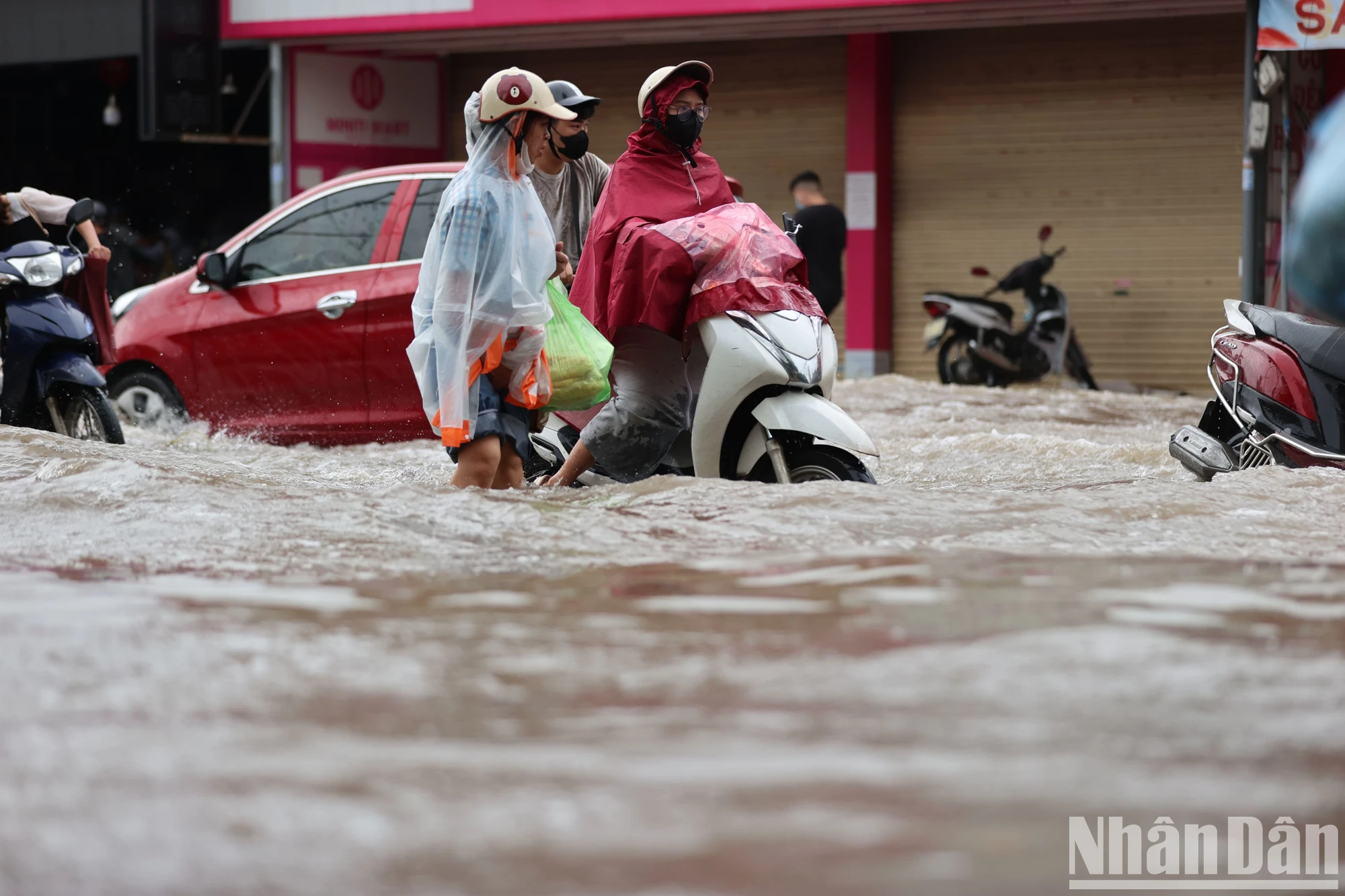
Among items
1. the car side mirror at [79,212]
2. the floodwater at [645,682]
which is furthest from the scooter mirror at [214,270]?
the floodwater at [645,682]

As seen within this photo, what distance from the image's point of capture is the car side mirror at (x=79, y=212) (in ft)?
26.8

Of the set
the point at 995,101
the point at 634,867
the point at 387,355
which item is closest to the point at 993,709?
the point at 634,867

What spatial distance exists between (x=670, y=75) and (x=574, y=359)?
3.70 feet

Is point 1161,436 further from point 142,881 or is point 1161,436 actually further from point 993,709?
point 142,881

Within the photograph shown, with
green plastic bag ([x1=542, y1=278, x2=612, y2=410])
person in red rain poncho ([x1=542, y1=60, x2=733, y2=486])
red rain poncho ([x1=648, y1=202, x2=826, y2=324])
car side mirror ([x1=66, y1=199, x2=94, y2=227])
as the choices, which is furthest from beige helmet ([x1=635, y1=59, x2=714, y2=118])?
car side mirror ([x1=66, y1=199, x2=94, y2=227])

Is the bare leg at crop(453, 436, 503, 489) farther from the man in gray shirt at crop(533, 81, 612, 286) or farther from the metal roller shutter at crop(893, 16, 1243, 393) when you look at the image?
the metal roller shutter at crop(893, 16, 1243, 393)

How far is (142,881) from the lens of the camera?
2234 millimetres

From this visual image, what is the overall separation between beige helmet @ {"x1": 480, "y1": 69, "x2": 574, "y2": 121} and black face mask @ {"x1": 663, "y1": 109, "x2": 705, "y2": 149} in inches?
24.8

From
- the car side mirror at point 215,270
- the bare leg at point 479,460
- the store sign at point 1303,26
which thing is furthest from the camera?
the store sign at point 1303,26

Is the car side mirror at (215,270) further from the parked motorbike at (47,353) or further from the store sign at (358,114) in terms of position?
the store sign at (358,114)

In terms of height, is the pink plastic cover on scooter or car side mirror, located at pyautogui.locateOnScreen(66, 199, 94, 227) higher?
car side mirror, located at pyautogui.locateOnScreen(66, 199, 94, 227)

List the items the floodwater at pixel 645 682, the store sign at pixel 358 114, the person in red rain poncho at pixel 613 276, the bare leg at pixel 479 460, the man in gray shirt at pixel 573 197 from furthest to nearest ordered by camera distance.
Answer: the store sign at pixel 358 114 → the man in gray shirt at pixel 573 197 → the person in red rain poncho at pixel 613 276 → the bare leg at pixel 479 460 → the floodwater at pixel 645 682

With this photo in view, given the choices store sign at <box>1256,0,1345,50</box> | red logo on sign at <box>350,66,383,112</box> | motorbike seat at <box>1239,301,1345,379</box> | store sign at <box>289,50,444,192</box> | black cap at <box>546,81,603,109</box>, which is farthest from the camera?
red logo on sign at <box>350,66,383,112</box>

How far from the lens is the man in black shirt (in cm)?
1410
